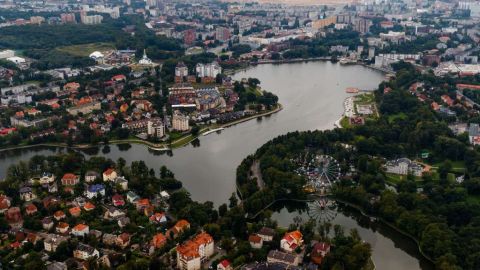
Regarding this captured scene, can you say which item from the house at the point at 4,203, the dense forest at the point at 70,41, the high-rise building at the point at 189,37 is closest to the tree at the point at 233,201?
the house at the point at 4,203

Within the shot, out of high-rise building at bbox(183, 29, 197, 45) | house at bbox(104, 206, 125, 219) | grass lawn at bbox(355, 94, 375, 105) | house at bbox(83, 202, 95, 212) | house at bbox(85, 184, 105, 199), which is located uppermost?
high-rise building at bbox(183, 29, 197, 45)

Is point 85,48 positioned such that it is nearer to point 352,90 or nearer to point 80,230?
point 352,90

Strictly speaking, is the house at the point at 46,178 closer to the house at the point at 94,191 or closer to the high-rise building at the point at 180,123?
the house at the point at 94,191

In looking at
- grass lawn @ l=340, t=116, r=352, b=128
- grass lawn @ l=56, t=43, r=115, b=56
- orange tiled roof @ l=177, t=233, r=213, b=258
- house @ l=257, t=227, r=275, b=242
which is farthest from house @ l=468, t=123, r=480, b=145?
grass lawn @ l=56, t=43, r=115, b=56

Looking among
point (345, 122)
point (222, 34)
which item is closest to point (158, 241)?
point (345, 122)

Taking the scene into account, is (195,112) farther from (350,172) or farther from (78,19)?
(78,19)

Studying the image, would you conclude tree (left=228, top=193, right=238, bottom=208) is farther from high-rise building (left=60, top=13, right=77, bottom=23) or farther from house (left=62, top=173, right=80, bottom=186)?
high-rise building (left=60, top=13, right=77, bottom=23)
